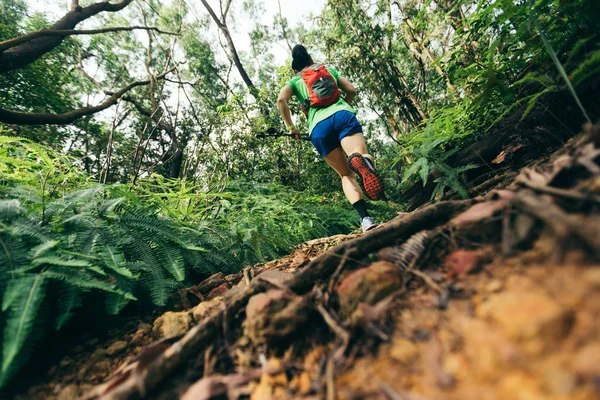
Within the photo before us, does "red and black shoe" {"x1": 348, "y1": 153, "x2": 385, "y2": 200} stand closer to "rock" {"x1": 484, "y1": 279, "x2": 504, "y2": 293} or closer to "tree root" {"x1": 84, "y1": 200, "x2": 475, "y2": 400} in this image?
"tree root" {"x1": 84, "y1": 200, "x2": 475, "y2": 400}

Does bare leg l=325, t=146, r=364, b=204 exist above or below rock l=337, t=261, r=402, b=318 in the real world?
above

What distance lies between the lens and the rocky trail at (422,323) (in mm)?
574

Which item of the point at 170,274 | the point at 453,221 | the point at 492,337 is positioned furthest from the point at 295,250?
the point at 492,337

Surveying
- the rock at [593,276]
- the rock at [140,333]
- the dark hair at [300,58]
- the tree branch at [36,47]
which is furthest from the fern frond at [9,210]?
the tree branch at [36,47]

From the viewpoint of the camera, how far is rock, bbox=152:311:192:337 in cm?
137

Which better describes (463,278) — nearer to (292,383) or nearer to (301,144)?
(292,383)

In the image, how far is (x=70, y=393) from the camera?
111 centimetres

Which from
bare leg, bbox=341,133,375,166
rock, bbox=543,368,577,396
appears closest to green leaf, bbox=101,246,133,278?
rock, bbox=543,368,577,396

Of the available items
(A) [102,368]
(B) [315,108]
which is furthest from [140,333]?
(B) [315,108]

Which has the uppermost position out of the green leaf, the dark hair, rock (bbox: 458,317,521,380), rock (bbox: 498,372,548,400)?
the dark hair

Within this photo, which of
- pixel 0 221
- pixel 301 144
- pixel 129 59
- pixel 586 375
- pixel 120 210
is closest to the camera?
pixel 586 375

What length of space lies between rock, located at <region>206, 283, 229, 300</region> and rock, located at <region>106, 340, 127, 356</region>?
530 millimetres

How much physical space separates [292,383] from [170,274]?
1.46 meters

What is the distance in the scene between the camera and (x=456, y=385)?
23.7 inches
